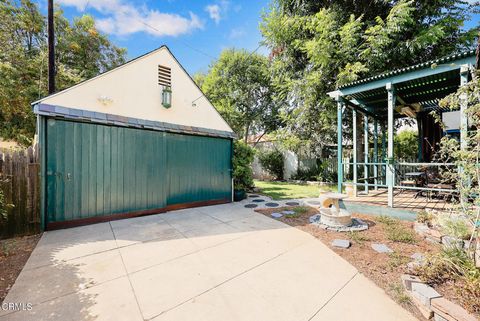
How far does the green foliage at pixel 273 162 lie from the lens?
1429cm

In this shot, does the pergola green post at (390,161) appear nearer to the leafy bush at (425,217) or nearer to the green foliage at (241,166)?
the leafy bush at (425,217)

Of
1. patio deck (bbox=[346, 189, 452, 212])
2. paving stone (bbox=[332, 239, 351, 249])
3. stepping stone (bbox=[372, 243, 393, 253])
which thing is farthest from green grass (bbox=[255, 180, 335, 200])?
stepping stone (bbox=[372, 243, 393, 253])

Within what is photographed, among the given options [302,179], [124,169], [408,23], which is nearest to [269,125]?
[302,179]

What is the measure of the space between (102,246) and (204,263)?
1.99 meters

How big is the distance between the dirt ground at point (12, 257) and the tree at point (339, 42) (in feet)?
34.5

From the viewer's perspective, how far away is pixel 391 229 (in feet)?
13.8

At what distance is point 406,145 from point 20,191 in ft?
A: 52.3

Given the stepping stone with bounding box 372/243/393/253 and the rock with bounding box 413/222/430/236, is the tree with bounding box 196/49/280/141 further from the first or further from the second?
the stepping stone with bounding box 372/243/393/253

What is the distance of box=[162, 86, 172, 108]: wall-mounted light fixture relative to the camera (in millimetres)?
6067

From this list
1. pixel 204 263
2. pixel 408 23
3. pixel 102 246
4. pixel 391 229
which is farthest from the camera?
pixel 408 23

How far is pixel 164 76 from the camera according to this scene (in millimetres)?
6188

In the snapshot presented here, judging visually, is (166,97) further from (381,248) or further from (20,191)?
(381,248)

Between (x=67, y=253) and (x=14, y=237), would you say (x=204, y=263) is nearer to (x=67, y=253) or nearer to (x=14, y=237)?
(x=67, y=253)

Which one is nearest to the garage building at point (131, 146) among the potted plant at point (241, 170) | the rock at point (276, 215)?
the potted plant at point (241, 170)
